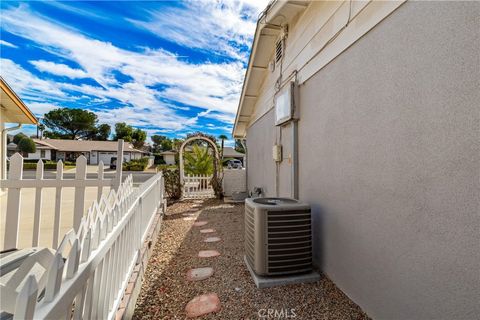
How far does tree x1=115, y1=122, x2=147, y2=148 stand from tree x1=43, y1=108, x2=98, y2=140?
7.32 meters

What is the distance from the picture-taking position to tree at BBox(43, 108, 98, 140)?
198 ft

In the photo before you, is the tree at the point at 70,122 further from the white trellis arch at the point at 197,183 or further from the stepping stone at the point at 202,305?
the stepping stone at the point at 202,305

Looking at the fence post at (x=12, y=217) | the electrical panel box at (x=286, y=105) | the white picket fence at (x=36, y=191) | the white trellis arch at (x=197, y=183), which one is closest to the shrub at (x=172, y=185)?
the white trellis arch at (x=197, y=183)

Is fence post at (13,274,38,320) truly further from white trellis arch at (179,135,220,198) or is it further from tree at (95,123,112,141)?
tree at (95,123,112,141)

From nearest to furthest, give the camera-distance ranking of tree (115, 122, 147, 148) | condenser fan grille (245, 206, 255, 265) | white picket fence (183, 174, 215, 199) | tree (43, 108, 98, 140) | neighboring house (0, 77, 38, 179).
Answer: condenser fan grille (245, 206, 255, 265) < neighboring house (0, 77, 38, 179) < white picket fence (183, 174, 215, 199) < tree (43, 108, 98, 140) < tree (115, 122, 147, 148)

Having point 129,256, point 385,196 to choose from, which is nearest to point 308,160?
point 385,196

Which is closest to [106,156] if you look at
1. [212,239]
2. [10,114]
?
[10,114]

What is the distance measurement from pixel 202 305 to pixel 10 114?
32.6ft

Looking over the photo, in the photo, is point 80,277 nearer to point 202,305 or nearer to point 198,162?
point 202,305

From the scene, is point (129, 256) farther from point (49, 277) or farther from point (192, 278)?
point (49, 277)

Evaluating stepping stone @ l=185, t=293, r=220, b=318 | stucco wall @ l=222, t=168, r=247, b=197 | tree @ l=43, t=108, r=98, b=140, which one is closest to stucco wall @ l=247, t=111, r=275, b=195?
stucco wall @ l=222, t=168, r=247, b=197

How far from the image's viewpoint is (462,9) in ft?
4.87

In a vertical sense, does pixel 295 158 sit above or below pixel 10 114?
below
